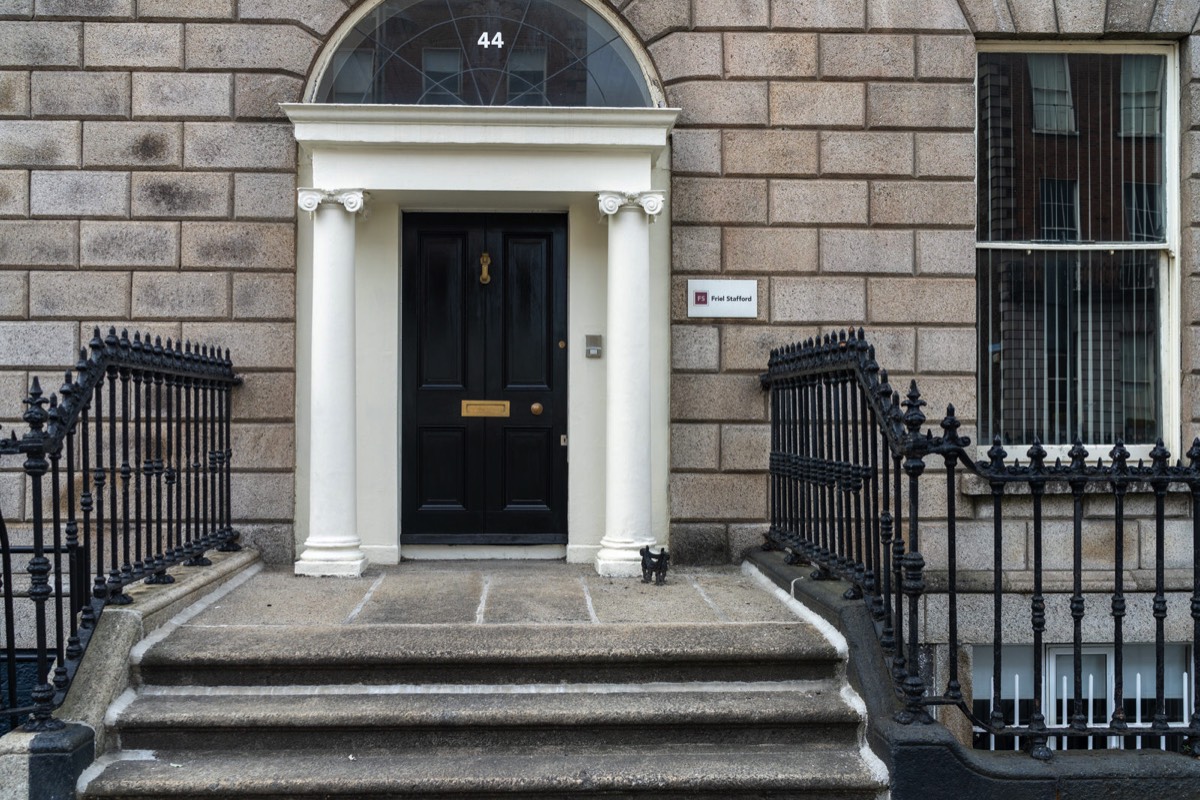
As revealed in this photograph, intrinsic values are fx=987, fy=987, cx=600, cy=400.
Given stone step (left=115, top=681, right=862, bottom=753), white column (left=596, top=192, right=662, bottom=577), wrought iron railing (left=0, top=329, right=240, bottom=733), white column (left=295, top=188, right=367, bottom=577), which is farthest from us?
white column (left=596, top=192, right=662, bottom=577)

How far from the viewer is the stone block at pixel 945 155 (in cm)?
696

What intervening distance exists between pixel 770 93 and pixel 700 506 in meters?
2.95

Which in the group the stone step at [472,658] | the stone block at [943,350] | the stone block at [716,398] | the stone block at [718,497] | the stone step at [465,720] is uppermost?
the stone block at [943,350]

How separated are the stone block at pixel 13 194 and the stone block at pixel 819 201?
5.12 m

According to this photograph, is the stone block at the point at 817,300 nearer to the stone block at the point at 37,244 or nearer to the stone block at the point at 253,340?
the stone block at the point at 253,340

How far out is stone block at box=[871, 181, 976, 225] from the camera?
6.95 meters

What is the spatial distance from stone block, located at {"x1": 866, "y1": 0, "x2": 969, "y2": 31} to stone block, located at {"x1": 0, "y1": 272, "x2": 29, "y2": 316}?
6.13 m

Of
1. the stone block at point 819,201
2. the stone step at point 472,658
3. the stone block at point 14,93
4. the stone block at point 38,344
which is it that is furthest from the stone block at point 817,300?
the stone block at point 14,93

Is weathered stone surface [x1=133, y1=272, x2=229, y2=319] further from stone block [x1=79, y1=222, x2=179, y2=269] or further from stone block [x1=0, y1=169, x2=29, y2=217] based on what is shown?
stone block [x1=0, y1=169, x2=29, y2=217]

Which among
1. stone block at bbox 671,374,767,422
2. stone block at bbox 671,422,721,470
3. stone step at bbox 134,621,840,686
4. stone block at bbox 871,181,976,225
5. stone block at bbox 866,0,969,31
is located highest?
stone block at bbox 866,0,969,31

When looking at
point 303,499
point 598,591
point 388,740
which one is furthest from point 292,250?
point 388,740

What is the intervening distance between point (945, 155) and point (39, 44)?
630cm

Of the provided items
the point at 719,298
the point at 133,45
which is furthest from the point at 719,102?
the point at 133,45

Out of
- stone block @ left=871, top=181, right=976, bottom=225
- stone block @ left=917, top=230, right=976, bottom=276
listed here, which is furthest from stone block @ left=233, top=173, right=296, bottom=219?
stone block @ left=917, top=230, right=976, bottom=276
